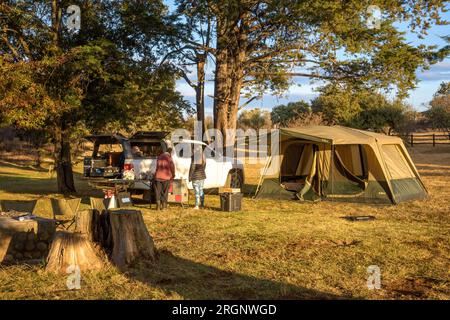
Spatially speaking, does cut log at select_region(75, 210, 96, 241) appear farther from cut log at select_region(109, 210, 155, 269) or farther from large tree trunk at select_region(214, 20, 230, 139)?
large tree trunk at select_region(214, 20, 230, 139)

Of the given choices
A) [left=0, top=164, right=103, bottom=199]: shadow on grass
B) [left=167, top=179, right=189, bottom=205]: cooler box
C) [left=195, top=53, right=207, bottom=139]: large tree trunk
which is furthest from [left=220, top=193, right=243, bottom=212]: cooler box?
[left=195, top=53, right=207, bottom=139]: large tree trunk

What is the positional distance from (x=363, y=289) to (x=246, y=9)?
11550mm

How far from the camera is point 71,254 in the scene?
7031 mm

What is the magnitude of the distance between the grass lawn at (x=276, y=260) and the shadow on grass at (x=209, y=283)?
0.01 m

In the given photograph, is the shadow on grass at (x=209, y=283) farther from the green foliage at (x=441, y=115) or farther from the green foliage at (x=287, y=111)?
the green foliage at (x=441, y=115)

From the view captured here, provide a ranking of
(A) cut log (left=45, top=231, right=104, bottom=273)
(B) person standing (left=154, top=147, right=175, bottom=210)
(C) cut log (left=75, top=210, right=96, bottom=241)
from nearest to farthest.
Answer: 1. (A) cut log (left=45, top=231, right=104, bottom=273)
2. (C) cut log (left=75, top=210, right=96, bottom=241)
3. (B) person standing (left=154, top=147, right=175, bottom=210)

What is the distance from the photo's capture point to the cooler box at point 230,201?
41.8ft

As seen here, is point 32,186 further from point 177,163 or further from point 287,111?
point 287,111

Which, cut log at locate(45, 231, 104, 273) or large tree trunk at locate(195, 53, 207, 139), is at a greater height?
large tree trunk at locate(195, 53, 207, 139)

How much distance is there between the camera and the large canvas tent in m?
14.4

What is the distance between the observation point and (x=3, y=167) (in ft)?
97.8

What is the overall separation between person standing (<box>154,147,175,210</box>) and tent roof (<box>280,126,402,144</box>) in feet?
12.3

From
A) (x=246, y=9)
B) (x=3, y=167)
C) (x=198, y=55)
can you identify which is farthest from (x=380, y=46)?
(x=3, y=167)

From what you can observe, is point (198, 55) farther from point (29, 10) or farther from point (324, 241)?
point (324, 241)
